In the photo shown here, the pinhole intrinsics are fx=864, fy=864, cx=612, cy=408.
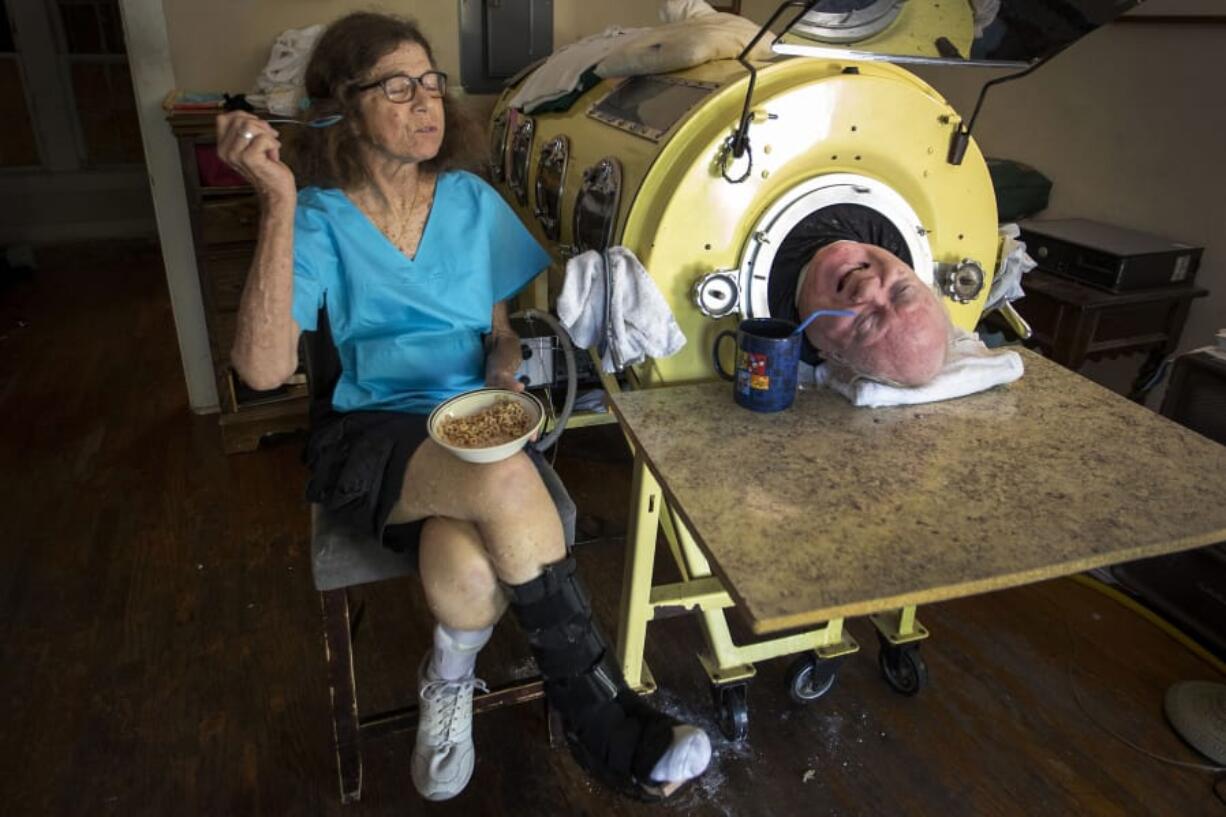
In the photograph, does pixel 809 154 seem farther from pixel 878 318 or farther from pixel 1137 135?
pixel 1137 135

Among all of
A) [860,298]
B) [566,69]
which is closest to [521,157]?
[566,69]

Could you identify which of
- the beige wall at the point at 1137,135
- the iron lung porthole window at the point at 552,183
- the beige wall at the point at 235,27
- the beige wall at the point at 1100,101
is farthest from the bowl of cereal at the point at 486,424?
the beige wall at the point at 1137,135

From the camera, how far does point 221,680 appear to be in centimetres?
172

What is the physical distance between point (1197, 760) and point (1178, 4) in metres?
1.85

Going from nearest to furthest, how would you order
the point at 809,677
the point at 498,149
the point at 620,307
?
the point at 620,307 < the point at 809,677 < the point at 498,149

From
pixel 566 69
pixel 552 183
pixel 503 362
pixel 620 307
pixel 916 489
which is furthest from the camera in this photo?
pixel 566 69

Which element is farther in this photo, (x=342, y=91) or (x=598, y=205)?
(x=598, y=205)

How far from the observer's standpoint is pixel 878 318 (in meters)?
1.31

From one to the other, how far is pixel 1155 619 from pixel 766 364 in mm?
1342

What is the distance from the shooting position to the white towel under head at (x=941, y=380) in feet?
4.38

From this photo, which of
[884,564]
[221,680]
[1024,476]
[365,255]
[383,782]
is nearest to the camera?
[884,564]

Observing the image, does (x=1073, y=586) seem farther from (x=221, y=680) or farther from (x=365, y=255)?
(x=221, y=680)

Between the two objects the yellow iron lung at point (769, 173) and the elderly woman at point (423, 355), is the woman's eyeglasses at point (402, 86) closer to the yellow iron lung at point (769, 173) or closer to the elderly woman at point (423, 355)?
the elderly woman at point (423, 355)

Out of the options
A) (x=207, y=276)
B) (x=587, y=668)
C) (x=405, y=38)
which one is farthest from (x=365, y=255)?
(x=207, y=276)
